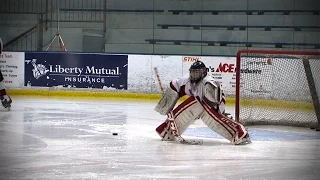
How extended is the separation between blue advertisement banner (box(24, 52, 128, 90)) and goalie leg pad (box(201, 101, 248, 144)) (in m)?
5.69

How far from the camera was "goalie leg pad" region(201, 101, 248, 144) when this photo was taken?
6633mm

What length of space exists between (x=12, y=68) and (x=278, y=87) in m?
5.48

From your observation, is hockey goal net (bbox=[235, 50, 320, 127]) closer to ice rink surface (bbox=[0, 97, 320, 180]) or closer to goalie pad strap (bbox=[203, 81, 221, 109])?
ice rink surface (bbox=[0, 97, 320, 180])

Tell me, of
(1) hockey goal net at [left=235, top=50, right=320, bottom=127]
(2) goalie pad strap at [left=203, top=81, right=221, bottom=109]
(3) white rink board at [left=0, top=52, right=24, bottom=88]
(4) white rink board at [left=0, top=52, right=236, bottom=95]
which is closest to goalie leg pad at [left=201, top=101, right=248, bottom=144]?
(2) goalie pad strap at [left=203, top=81, right=221, bottom=109]

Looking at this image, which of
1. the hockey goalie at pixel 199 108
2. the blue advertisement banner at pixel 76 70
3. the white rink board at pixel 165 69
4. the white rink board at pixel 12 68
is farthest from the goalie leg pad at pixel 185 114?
the white rink board at pixel 12 68

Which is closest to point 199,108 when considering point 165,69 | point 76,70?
point 165,69

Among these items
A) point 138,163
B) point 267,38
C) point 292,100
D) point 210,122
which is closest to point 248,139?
point 210,122

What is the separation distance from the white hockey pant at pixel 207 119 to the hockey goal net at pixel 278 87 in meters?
1.74

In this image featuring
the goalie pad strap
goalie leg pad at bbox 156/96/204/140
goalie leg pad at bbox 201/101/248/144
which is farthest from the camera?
goalie leg pad at bbox 156/96/204/140

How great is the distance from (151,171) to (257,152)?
4.77 feet

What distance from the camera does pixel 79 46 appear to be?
13.4m

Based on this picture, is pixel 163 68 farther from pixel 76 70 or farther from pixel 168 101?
pixel 168 101

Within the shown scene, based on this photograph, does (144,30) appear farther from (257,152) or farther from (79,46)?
(257,152)

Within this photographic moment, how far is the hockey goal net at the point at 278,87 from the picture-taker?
850 cm
